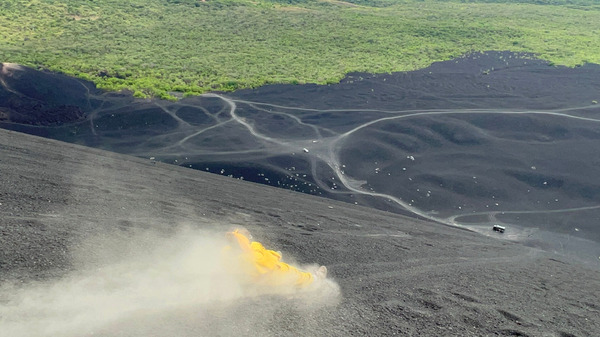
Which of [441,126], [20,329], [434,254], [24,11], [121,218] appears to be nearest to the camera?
[20,329]

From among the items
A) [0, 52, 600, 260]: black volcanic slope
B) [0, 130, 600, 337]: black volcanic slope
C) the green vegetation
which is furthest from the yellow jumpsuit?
the green vegetation

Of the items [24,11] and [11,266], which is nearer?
[11,266]

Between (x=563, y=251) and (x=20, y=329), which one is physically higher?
(x=20, y=329)

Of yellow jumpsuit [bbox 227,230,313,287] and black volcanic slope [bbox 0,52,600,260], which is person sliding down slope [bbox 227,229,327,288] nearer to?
yellow jumpsuit [bbox 227,230,313,287]

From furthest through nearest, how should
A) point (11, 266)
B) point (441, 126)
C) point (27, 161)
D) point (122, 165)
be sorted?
point (441, 126)
point (122, 165)
point (27, 161)
point (11, 266)

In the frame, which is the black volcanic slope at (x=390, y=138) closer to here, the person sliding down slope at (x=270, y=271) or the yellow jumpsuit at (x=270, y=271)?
the person sliding down slope at (x=270, y=271)

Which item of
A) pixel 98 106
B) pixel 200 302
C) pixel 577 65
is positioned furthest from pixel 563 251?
pixel 577 65

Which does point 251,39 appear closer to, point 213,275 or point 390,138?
point 390,138

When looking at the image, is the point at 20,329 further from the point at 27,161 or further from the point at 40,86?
the point at 40,86

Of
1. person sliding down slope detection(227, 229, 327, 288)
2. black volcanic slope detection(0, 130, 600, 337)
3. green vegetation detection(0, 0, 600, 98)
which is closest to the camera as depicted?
black volcanic slope detection(0, 130, 600, 337)
